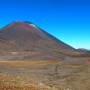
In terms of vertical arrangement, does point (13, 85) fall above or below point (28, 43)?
below

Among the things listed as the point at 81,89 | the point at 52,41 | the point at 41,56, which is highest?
the point at 52,41

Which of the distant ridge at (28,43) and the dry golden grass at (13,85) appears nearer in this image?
the dry golden grass at (13,85)

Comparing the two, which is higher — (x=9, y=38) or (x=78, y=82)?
(x=9, y=38)

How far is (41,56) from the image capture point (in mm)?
123062

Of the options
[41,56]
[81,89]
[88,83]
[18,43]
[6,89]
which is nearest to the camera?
[6,89]

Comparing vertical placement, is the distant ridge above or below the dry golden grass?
above

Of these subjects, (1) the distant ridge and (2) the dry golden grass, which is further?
(1) the distant ridge

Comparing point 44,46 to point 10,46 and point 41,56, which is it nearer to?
point 10,46

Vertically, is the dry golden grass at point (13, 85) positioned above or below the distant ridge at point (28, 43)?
below

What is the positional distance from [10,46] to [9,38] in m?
22.3

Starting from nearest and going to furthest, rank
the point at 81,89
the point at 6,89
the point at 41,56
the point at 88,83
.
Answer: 1. the point at 6,89
2. the point at 81,89
3. the point at 88,83
4. the point at 41,56

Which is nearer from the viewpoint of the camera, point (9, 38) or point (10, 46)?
point (10, 46)

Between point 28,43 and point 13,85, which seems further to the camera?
point 28,43

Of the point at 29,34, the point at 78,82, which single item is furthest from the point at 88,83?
the point at 29,34
